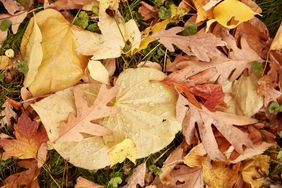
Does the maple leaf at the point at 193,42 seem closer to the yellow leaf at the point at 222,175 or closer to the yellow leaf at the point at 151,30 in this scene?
the yellow leaf at the point at 151,30

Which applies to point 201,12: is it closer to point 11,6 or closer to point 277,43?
point 277,43

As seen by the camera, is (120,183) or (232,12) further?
(120,183)

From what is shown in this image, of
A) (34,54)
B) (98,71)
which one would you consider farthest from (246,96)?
(34,54)

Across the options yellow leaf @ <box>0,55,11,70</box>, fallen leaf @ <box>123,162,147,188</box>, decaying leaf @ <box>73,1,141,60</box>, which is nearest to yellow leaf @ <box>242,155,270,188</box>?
fallen leaf @ <box>123,162,147,188</box>

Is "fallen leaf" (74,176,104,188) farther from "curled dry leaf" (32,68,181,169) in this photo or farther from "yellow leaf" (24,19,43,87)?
"yellow leaf" (24,19,43,87)

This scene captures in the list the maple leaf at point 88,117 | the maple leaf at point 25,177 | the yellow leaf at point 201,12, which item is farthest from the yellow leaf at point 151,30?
the maple leaf at point 25,177

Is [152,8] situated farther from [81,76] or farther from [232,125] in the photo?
[232,125]

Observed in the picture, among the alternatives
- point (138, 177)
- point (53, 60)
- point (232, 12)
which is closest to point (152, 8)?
point (232, 12)
